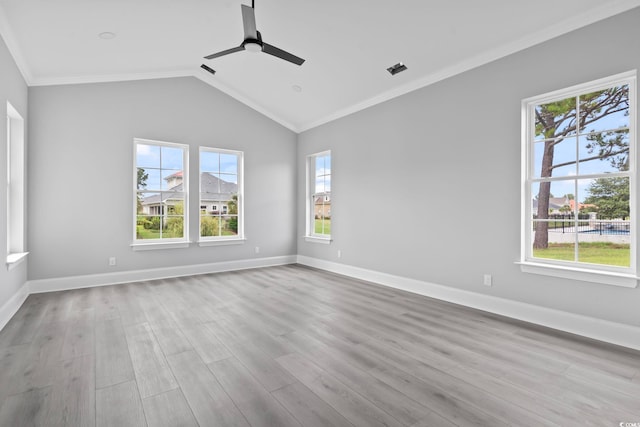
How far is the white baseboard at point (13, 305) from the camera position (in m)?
3.33

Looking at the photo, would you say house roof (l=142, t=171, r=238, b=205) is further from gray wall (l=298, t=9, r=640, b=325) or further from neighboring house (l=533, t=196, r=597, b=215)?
neighboring house (l=533, t=196, r=597, b=215)

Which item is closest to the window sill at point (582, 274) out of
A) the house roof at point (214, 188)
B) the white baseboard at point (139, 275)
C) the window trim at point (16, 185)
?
the white baseboard at point (139, 275)

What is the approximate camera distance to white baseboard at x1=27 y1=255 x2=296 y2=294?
4723 mm

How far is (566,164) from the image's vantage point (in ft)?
11.0

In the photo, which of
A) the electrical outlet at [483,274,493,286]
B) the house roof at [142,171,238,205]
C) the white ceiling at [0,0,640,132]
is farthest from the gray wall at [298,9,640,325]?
the house roof at [142,171,238,205]

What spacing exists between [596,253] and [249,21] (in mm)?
3953

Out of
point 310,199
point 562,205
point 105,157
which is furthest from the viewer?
point 310,199

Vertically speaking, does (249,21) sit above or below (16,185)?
above

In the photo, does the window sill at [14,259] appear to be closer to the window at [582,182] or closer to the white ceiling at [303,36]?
the white ceiling at [303,36]

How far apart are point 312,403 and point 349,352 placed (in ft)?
2.56

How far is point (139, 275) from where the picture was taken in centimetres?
538

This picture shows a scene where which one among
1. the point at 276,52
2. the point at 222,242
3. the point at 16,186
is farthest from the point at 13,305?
the point at 276,52

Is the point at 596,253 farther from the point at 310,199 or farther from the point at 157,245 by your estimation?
the point at 157,245

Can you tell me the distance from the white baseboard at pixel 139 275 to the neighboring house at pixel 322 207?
1283 millimetres
